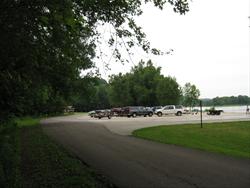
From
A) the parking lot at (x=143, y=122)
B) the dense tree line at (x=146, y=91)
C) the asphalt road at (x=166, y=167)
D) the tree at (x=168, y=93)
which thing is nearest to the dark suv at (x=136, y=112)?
the parking lot at (x=143, y=122)

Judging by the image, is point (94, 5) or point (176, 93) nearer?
point (94, 5)

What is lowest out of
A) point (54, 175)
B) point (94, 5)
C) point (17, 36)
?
point (54, 175)

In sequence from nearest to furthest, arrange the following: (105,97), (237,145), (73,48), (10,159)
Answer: (73,48)
(10,159)
(237,145)
(105,97)

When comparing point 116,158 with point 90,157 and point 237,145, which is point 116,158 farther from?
point 237,145

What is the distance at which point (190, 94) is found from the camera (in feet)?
409

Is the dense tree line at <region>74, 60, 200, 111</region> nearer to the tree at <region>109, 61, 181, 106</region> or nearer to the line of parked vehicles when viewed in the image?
the tree at <region>109, 61, 181, 106</region>

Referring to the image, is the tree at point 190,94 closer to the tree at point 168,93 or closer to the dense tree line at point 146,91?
the dense tree line at point 146,91

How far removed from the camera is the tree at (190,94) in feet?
401

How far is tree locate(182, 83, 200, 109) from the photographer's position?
401 ft

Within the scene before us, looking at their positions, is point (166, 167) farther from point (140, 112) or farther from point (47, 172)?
point (140, 112)

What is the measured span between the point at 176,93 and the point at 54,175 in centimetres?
9362

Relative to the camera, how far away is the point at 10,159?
13102 mm

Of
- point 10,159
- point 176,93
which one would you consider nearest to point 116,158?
point 10,159

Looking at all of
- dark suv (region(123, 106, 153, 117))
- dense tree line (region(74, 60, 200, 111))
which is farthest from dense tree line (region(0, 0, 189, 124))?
dense tree line (region(74, 60, 200, 111))
